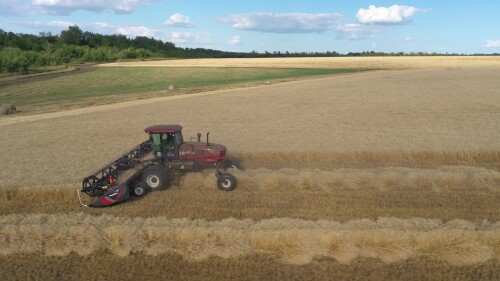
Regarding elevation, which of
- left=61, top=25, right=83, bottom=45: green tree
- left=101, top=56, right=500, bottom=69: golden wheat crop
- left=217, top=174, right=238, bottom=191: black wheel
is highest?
left=61, top=25, right=83, bottom=45: green tree

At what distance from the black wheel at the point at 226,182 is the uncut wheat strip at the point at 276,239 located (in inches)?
103

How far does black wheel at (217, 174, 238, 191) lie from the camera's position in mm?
12359

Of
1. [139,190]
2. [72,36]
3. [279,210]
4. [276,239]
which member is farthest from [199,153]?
[72,36]

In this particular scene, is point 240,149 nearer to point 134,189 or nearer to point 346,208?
point 134,189

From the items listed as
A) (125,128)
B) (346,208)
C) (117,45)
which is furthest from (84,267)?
(117,45)

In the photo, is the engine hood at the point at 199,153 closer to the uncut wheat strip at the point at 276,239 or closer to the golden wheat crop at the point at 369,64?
the uncut wheat strip at the point at 276,239

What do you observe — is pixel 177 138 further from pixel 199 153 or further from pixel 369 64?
pixel 369 64

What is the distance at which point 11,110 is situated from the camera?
30375 mm

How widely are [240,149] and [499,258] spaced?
10634 mm

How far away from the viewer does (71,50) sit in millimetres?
104750

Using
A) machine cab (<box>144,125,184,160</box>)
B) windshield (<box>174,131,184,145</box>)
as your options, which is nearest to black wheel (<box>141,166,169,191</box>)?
machine cab (<box>144,125,184,160</box>)

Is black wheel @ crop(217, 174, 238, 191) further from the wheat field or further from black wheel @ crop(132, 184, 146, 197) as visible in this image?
black wheel @ crop(132, 184, 146, 197)

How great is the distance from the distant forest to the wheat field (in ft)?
191

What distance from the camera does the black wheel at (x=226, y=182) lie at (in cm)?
1236
